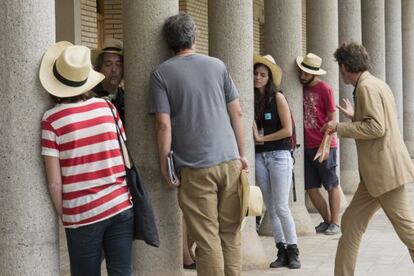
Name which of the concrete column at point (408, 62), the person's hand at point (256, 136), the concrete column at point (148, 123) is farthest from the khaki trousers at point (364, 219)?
the concrete column at point (408, 62)

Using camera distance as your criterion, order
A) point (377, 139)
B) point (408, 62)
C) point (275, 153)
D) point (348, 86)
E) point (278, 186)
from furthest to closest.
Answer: point (408, 62) < point (348, 86) < point (275, 153) < point (278, 186) < point (377, 139)

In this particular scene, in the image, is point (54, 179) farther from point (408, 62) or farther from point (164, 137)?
point (408, 62)

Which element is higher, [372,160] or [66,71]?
[66,71]

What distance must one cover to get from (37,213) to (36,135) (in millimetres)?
384

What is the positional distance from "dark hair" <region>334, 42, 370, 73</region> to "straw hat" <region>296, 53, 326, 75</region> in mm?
2852

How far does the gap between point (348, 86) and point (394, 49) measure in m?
4.77

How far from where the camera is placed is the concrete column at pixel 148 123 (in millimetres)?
6434

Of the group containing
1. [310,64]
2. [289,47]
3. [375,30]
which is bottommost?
[310,64]

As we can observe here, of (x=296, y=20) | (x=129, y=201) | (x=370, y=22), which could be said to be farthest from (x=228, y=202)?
(x=370, y=22)

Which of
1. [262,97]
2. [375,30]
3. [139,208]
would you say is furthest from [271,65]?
[375,30]

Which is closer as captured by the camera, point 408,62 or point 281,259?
point 281,259

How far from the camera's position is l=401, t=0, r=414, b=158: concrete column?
20.1m

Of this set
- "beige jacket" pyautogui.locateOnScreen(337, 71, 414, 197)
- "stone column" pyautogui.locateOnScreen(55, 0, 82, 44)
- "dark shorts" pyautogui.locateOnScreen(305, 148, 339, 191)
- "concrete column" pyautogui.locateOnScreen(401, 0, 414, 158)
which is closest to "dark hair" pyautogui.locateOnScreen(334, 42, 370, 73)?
"beige jacket" pyautogui.locateOnScreen(337, 71, 414, 197)

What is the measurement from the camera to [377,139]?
6.71 m
